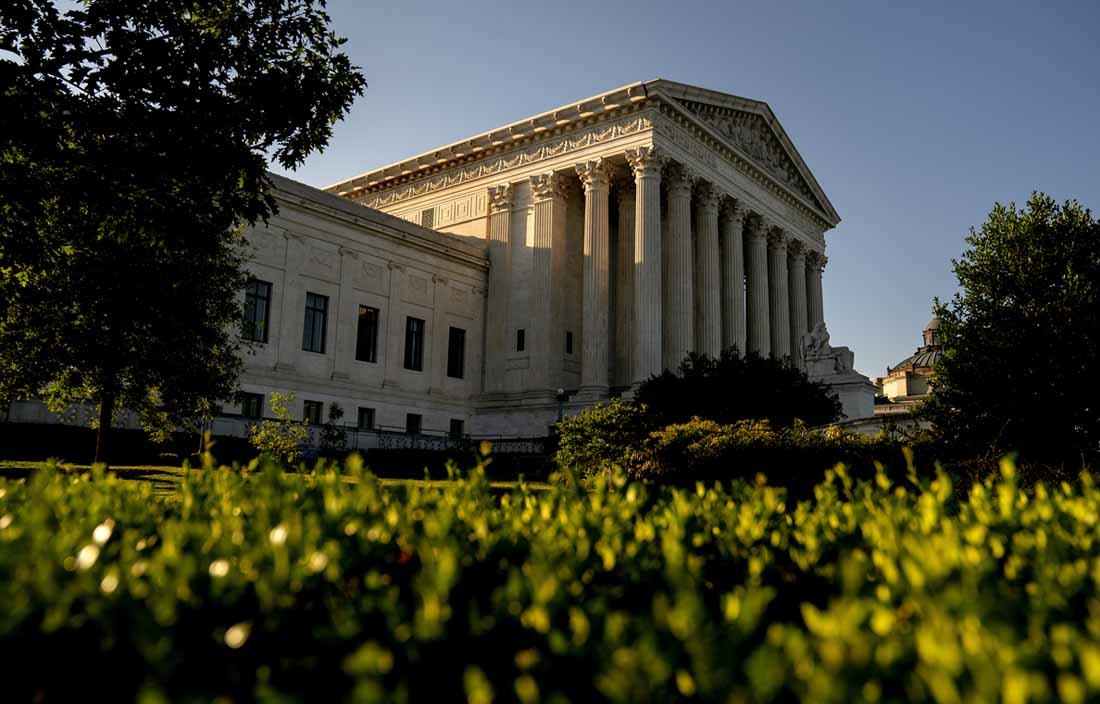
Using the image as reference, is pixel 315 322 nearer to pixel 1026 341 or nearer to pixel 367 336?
pixel 367 336

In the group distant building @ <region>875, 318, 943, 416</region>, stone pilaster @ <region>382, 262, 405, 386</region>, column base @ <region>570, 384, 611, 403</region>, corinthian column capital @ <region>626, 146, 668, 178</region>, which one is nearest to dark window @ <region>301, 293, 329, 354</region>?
stone pilaster @ <region>382, 262, 405, 386</region>

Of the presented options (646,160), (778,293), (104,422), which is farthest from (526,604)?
(778,293)

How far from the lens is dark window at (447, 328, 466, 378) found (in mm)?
50375

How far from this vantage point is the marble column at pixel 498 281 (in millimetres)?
50284

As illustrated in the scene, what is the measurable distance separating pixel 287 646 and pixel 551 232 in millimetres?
46685

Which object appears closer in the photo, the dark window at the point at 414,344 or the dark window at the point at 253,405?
the dark window at the point at 253,405

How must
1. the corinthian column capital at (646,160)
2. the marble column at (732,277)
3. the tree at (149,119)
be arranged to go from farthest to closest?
the marble column at (732,277)
the corinthian column capital at (646,160)
the tree at (149,119)

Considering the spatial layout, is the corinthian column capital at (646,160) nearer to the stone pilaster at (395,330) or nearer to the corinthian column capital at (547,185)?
the corinthian column capital at (547,185)

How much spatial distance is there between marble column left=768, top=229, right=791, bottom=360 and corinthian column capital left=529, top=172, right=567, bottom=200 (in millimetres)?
19033

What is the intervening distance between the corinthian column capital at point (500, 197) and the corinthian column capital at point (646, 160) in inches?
354

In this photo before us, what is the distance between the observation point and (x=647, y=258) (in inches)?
1780

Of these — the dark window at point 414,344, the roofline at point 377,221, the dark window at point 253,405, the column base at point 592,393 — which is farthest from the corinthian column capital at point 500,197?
the dark window at point 253,405

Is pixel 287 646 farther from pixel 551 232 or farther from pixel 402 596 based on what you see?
pixel 551 232

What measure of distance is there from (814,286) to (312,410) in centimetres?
4308
